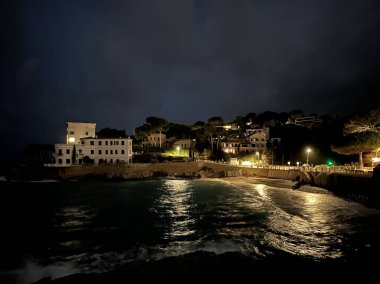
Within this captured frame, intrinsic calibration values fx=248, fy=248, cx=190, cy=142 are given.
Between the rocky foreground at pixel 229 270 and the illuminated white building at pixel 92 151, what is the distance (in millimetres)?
60758

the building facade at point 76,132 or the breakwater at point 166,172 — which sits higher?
the building facade at point 76,132

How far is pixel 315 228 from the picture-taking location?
2089 centimetres

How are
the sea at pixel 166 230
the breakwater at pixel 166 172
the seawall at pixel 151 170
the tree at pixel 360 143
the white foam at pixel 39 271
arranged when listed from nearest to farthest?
the white foam at pixel 39 271
the sea at pixel 166 230
the tree at pixel 360 143
the breakwater at pixel 166 172
the seawall at pixel 151 170

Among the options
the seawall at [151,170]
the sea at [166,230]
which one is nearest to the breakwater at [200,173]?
the seawall at [151,170]

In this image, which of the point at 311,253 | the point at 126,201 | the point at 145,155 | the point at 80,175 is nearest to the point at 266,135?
the point at 145,155

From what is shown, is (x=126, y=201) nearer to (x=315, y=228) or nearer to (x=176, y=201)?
(x=176, y=201)

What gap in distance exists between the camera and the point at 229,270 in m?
12.8

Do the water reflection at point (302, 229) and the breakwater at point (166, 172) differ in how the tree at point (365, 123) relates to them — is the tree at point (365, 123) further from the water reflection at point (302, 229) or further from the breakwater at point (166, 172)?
the water reflection at point (302, 229)

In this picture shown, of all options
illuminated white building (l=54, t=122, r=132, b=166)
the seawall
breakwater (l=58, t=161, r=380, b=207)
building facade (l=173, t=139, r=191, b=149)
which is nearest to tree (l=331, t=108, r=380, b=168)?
breakwater (l=58, t=161, r=380, b=207)

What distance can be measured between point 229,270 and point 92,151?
65978mm

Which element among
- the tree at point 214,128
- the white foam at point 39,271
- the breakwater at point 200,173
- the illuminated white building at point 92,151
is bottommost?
the white foam at point 39,271

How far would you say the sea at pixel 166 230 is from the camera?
49.4ft

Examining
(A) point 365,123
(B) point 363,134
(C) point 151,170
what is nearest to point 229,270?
(A) point 365,123

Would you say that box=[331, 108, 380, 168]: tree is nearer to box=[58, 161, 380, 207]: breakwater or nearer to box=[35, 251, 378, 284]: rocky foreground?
box=[58, 161, 380, 207]: breakwater
